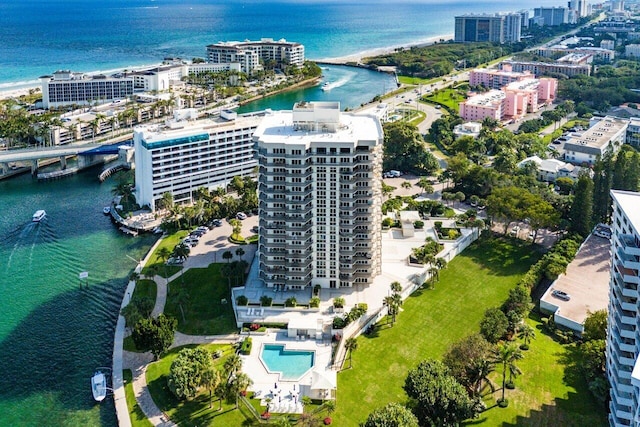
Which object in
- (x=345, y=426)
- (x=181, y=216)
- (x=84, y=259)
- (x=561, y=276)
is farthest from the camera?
(x=181, y=216)

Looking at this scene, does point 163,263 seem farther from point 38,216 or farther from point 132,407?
point 38,216

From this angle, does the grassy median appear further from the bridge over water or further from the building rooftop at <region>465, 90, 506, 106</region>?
the building rooftop at <region>465, 90, 506, 106</region>

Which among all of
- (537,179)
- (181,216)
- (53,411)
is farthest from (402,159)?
(53,411)

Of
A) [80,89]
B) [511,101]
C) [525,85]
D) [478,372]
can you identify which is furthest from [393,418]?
[80,89]

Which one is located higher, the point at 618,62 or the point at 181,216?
the point at 618,62

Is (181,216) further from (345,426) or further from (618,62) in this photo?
(618,62)
